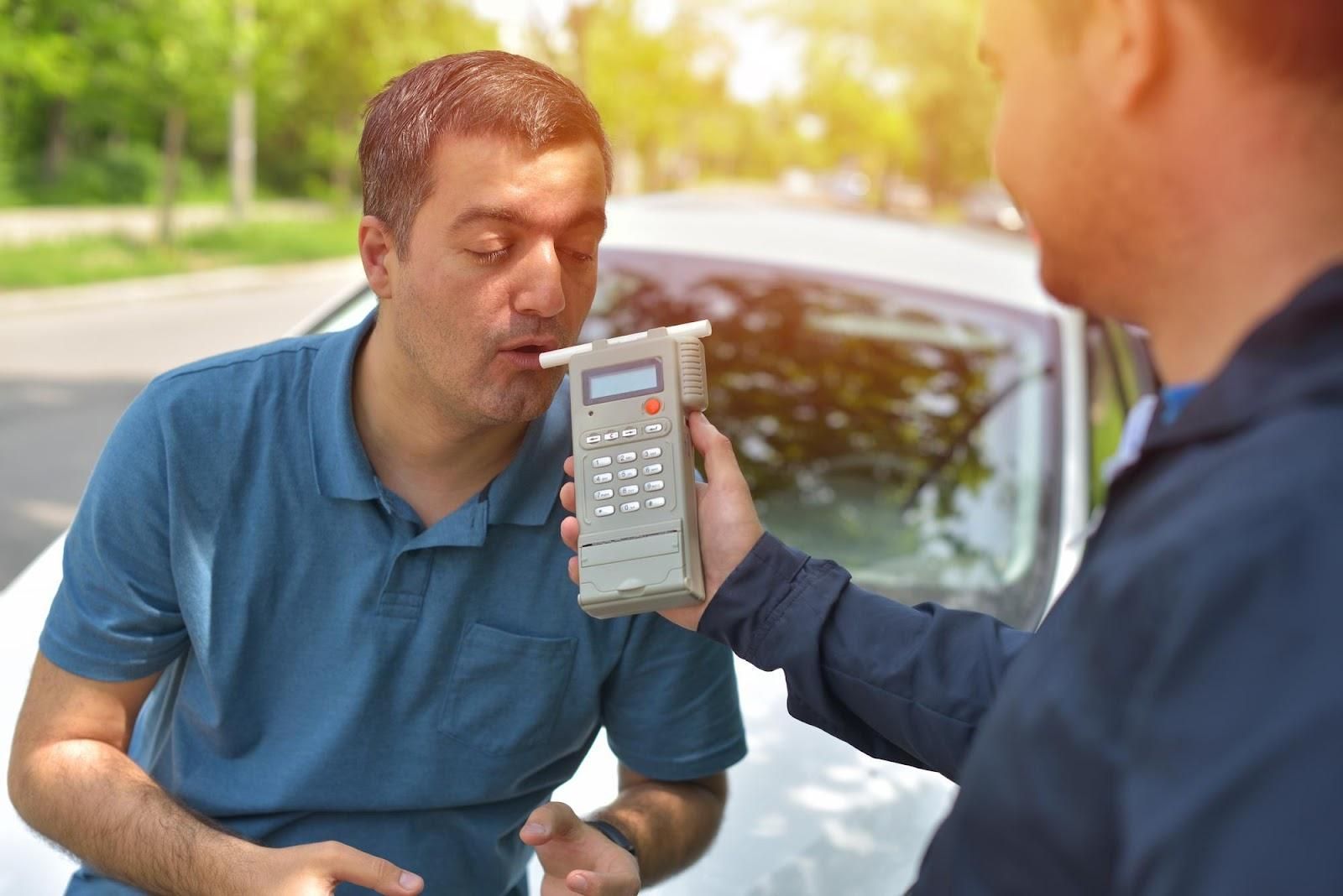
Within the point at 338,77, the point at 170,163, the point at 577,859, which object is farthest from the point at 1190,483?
the point at 338,77

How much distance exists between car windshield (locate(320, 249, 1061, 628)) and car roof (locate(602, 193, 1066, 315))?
4 centimetres

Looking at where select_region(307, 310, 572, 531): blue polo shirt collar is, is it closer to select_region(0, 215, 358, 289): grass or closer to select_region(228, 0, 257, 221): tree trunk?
select_region(0, 215, 358, 289): grass

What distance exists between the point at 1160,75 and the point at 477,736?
1316 mm

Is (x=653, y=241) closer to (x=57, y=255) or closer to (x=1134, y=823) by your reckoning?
(x=1134, y=823)

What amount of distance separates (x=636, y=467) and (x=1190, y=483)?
0.94 m

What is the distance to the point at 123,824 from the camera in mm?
1903

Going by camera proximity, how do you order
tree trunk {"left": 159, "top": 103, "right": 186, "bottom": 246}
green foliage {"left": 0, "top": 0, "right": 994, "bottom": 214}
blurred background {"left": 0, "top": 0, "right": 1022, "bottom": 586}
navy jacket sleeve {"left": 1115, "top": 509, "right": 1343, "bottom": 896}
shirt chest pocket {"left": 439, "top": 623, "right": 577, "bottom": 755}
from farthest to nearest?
tree trunk {"left": 159, "top": 103, "right": 186, "bottom": 246}, green foliage {"left": 0, "top": 0, "right": 994, "bottom": 214}, blurred background {"left": 0, "top": 0, "right": 1022, "bottom": 586}, shirt chest pocket {"left": 439, "top": 623, "right": 577, "bottom": 755}, navy jacket sleeve {"left": 1115, "top": 509, "right": 1343, "bottom": 896}

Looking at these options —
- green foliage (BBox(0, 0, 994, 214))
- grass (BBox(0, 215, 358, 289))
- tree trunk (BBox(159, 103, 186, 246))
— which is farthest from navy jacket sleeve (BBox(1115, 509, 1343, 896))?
tree trunk (BBox(159, 103, 186, 246))

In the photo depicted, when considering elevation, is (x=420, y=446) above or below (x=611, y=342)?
below

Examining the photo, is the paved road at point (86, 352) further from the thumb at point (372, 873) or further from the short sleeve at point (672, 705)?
the thumb at point (372, 873)

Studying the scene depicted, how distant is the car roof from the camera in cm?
390

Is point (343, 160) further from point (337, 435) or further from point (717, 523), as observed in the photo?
point (717, 523)

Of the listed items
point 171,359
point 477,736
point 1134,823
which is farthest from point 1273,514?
point 171,359

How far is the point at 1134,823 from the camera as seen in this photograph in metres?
0.83
